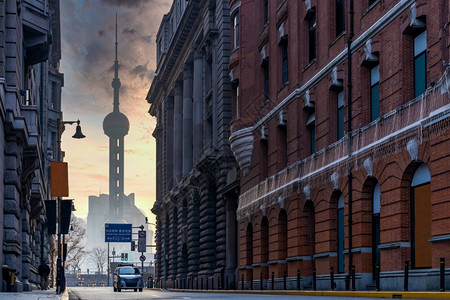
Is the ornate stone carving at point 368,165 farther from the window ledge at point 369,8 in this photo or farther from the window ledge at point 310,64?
the window ledge at point 310,64

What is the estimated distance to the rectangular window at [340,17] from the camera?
114 ft

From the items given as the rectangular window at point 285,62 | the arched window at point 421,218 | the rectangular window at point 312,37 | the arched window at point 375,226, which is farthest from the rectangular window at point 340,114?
the rectangular window at point 285,62

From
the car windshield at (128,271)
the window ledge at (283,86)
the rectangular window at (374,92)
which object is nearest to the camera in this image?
the rectangular window at (374,92)

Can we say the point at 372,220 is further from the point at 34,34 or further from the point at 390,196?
the point at 34,34

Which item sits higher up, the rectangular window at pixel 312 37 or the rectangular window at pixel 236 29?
the rectangular window at pixel 236 29

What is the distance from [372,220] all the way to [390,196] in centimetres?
280

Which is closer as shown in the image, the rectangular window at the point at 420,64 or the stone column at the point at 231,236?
the rectangular window at the point at 420,64

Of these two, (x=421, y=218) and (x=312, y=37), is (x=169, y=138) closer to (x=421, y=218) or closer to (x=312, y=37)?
(x=312, y=37)

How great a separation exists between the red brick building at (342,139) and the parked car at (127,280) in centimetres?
1447

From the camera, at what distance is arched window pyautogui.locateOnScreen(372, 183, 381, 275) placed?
3016cm

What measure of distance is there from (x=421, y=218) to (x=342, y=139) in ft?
23.2

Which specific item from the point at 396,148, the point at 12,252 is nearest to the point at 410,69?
the point at 396,148

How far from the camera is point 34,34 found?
3694cm

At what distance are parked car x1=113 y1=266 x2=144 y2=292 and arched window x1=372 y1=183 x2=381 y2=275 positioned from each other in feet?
111
